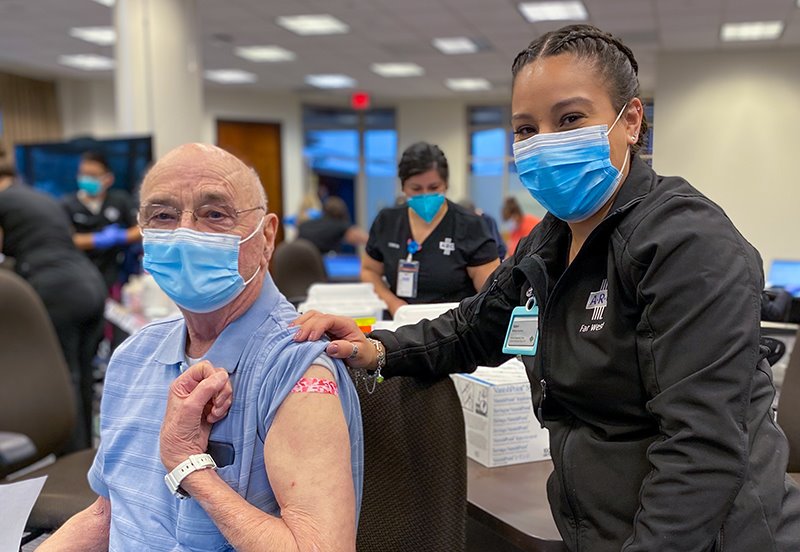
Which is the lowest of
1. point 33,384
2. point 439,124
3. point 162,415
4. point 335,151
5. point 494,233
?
point 33,384

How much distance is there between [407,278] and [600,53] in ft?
4.98

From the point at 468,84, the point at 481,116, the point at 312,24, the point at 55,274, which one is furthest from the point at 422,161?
the point at 481,116

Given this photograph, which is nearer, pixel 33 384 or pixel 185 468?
pixel 185 468

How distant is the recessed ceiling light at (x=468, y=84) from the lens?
10773mm

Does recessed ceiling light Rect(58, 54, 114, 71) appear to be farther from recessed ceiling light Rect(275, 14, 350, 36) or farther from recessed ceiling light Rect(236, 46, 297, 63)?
recessed ceiling light Rect(275, 14, 350, 36)

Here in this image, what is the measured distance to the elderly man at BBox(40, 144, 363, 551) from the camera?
1.01 metres

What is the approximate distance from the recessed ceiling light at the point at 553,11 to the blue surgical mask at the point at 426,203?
4.44 m

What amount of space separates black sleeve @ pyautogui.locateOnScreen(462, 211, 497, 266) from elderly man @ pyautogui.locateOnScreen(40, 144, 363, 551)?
129cm

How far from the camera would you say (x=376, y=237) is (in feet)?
8.93

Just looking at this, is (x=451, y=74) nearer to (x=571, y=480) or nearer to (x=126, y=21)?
(x=126, y=21)

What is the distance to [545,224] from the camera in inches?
48.6

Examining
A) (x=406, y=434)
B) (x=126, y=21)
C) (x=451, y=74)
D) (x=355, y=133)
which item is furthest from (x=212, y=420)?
(x=355, y=133)

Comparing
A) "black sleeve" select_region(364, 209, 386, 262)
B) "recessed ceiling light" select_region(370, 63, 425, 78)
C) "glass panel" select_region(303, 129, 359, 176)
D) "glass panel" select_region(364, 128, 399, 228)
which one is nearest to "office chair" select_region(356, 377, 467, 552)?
"black sleeve" select_region(364, 209, 386, 262)

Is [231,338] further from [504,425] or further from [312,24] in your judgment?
[312,24]
